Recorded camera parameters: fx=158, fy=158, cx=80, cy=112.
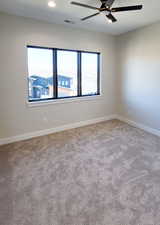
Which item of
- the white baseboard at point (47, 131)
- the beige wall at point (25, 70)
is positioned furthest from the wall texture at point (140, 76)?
the white baseboard at point (47, 131)

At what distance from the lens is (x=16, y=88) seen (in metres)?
3.49

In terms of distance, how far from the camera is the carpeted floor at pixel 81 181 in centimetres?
168

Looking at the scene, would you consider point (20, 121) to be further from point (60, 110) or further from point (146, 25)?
point (146, 25)

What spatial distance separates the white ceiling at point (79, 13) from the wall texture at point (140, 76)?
1.24ft

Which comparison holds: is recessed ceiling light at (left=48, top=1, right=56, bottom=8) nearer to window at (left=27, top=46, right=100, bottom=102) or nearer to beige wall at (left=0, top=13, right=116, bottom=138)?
beige wall at (left=0, top=13, right=116, bottom=138)

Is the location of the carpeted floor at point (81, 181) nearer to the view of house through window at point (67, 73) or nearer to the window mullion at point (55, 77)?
the window mullion at point (55, 77)

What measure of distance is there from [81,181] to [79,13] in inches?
122

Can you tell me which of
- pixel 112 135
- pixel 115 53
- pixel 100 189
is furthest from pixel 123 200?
pixel 115 53

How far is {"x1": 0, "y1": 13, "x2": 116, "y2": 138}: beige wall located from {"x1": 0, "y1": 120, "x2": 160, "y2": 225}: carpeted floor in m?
0.51

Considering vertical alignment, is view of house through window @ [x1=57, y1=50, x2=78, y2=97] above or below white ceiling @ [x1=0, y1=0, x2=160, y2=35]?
below

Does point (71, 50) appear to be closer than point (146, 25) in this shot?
No

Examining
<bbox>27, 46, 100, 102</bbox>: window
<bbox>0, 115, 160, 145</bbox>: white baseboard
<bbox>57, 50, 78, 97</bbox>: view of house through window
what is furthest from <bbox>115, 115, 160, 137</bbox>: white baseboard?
<bbox>57, 50, 78, 97</bbox>: view of house through window

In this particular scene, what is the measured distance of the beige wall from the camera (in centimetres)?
331

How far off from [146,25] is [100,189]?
389 cm
